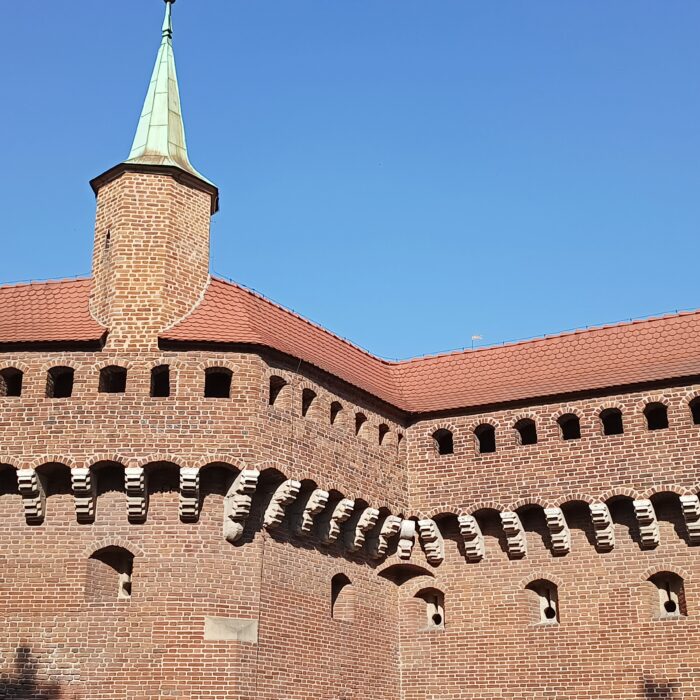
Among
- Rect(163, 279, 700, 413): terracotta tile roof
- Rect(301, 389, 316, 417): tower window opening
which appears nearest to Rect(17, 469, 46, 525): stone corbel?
Rect(163, 279, 700, 413): terracotta tile roof

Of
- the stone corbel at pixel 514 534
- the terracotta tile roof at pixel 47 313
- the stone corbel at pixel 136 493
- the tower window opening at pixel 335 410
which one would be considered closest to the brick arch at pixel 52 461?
the stone corbel at pixel 136 493

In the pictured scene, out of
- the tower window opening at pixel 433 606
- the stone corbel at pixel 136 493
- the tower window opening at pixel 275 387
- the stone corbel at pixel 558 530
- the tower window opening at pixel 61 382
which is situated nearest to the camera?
the stone corbel at pixel 136 493

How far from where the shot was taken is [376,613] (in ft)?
77.9

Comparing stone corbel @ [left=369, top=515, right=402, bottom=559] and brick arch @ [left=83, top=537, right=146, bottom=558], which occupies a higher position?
stone corbel @ [left=369, top=515, right=402, bottom=559]

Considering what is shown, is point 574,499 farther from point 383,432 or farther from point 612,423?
point 383,432

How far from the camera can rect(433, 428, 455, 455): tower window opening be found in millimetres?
24984

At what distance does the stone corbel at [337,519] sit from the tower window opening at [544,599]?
13.5ft

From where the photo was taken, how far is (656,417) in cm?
2359

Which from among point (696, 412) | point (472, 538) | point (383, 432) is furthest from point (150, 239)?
point (696, 412)

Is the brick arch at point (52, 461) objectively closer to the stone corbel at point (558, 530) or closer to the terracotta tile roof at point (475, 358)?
the terracotta tile roof at point (475, 358)

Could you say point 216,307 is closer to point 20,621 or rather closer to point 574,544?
point 20,621

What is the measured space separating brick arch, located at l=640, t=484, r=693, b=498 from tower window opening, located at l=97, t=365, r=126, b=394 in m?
10.3

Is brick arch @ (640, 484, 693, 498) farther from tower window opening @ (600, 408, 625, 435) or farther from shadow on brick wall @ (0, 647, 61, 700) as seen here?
shadow on brick wall @ (0, 647, 61, 700)

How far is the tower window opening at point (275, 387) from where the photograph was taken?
2173 centimetres
